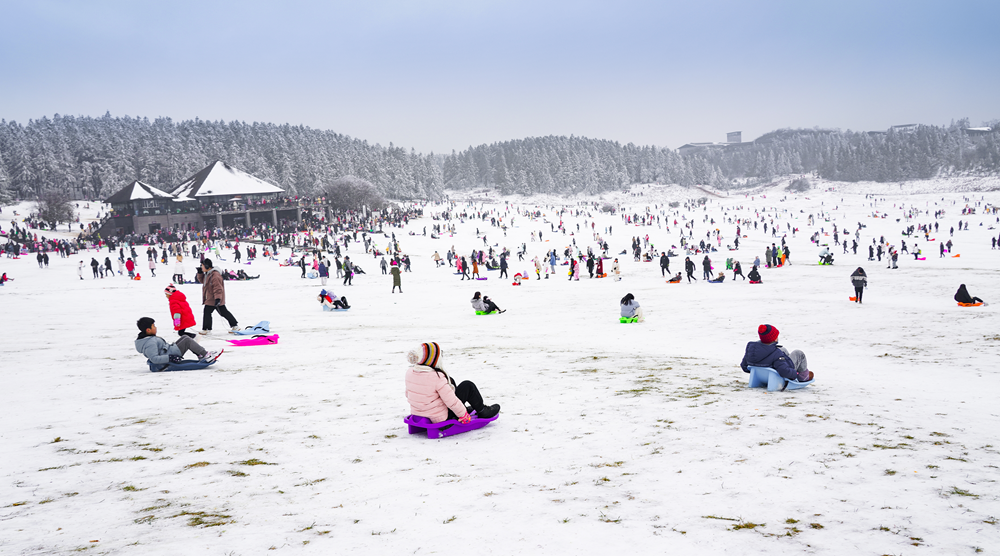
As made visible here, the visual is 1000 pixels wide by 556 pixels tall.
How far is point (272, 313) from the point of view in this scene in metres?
19.5

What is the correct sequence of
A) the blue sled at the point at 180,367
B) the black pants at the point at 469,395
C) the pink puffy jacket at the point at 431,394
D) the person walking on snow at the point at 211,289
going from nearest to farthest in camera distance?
the pink puffy jacket at the point at 431,394, the black pants at the point at 469,395, the blue sled at the point at 180,367, the person walking on snow at the point at 211,289

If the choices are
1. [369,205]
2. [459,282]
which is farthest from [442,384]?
[369,205]

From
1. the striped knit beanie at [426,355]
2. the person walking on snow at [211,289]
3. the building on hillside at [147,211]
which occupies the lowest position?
the striped knit beanie at [426,355]

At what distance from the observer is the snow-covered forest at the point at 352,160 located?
90.9 m

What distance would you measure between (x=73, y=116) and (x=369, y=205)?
14093cm

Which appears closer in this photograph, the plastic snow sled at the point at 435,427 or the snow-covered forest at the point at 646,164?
the plastic snow sled at the point at 435,427

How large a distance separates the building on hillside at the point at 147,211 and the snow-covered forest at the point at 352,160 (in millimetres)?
29645

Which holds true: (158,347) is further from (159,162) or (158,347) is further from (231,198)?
(159,162)

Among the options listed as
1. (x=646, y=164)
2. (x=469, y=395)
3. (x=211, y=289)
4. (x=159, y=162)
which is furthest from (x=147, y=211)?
(x=646, y=164)

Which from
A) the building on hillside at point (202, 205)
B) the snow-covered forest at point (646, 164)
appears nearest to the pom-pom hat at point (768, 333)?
the building on hillside at point (202, 205)

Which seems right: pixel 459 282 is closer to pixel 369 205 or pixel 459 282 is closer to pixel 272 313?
pixel 272 313

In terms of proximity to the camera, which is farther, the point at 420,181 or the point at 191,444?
the point at 420,181

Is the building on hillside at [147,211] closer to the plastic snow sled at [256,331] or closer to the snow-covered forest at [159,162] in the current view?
the snow-covered forest at [159,162]

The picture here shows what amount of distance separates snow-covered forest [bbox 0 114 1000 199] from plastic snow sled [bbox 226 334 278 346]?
85.5 metres
